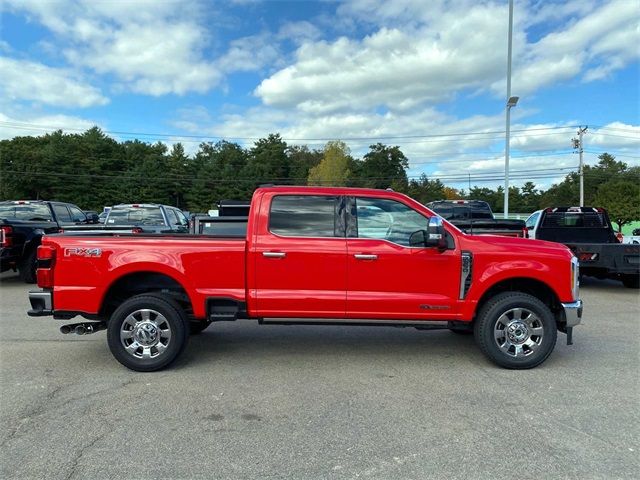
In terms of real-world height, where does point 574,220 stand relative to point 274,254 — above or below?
above

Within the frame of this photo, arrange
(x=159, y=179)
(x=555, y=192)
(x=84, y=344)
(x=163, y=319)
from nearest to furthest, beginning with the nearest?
(x=163, y=319)
(x=84, y=344)
(x=159, y=179)
(x=555, y=192)

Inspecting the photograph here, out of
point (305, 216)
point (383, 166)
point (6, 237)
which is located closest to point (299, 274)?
point (305, 216)

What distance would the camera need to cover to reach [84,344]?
608 centimetres

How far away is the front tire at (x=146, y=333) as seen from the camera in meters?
4.97

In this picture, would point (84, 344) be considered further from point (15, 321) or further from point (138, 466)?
point (138, 466)

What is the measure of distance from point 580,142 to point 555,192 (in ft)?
87.0

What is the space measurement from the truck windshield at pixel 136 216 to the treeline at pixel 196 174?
60.0m

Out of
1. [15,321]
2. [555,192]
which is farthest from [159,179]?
[15,321]

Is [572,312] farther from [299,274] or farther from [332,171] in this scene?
[332,171]

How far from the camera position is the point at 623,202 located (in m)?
58.2

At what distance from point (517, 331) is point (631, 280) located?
7.75 m

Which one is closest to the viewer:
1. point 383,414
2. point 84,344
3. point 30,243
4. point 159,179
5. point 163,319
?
point 383,414

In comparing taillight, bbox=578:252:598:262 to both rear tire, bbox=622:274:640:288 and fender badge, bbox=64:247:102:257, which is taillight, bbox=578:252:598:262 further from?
fender badge, bbox=64:247:102:257

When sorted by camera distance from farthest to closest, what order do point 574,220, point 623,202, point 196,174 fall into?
point 196,174, point 623,202, point 574,220
